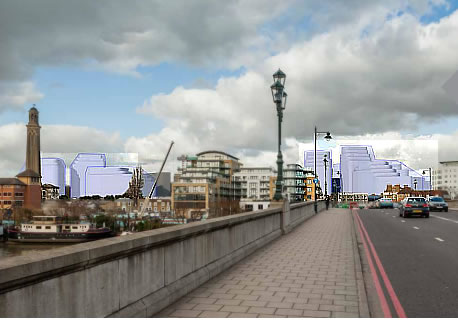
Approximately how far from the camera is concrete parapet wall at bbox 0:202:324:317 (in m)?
3.63

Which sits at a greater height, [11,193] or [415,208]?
[415,208]

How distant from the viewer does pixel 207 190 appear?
480ft

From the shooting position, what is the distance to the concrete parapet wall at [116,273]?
3627 mm

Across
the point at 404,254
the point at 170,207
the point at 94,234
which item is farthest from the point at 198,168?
the point at 404,254

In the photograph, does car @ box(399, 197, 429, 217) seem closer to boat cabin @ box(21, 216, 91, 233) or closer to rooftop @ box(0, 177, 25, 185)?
boat cabin @ box(21, 216, 91, 233)

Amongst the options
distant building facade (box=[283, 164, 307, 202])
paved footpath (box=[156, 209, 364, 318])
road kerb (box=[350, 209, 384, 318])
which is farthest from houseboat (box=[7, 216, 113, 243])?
road kerb (box=[350, 209, 384, 318])

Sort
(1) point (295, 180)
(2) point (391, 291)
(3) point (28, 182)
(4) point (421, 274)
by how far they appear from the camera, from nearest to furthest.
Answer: (2) point (391, 291) < (4) point (421, 274) < (3) point (28, 182) < (1) point (295, 180)

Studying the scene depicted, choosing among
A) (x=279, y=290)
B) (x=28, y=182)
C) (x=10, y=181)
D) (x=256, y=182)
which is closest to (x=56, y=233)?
(x=28, y=182)

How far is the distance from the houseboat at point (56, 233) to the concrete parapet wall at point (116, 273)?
115 metres

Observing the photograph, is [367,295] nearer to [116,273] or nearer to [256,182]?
[116,273]

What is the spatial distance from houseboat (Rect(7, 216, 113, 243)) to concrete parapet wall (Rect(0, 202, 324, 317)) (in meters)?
115

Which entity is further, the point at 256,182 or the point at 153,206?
the point at 256,182

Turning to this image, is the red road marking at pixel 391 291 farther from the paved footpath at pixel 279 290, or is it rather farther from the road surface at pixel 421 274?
the paved footpath at pixel 279 290

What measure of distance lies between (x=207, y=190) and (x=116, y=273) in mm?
141555
